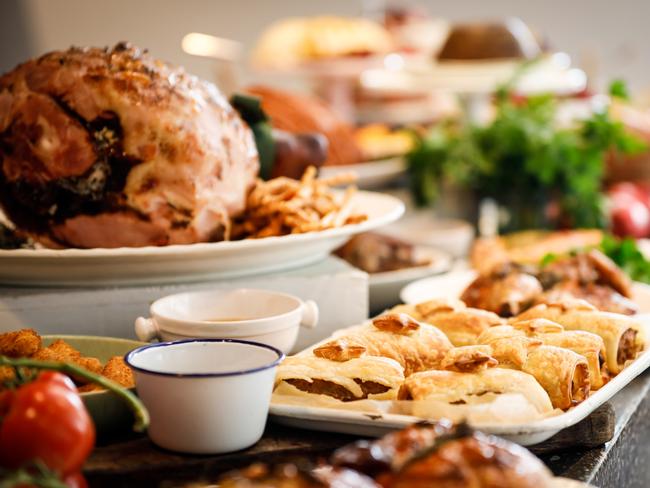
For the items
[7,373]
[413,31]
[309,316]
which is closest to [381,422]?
[309,316]

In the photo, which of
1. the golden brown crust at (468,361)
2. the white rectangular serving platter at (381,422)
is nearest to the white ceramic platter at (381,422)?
the white rectangular serving platter at (381,422)

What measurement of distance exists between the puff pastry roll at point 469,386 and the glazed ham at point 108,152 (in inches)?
21.1

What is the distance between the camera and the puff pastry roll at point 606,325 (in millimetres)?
1373

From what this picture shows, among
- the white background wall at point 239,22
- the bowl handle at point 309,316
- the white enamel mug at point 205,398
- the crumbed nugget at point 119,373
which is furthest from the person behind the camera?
the white background wall at point 239,22

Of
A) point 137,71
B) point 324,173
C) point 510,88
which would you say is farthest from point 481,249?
point 137,71

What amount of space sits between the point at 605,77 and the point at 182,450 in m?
7.63

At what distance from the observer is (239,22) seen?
277 inches

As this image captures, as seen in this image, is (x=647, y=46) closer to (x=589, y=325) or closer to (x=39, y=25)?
(x=39, y=25)

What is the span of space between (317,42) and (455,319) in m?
3.35

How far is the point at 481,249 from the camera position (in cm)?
253

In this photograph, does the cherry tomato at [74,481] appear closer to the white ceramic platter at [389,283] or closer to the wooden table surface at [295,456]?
the wooden table surface at [295,456]

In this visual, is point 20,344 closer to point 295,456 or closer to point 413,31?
point 295,456

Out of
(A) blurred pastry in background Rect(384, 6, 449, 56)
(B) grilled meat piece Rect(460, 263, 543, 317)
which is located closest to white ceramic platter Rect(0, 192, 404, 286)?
(B) grilled meat piece Rect(460, 263, 543, 317)

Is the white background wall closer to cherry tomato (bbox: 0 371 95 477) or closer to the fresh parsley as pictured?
the fresh parsley
